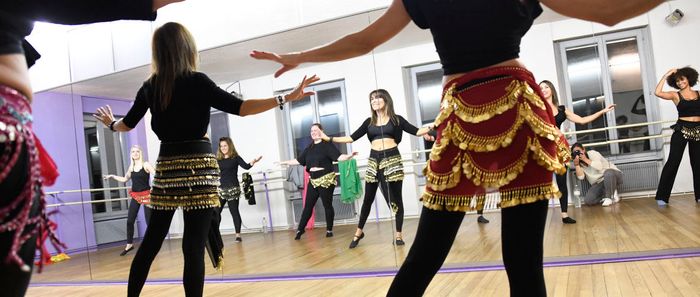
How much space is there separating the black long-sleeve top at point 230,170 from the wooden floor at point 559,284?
72 cm

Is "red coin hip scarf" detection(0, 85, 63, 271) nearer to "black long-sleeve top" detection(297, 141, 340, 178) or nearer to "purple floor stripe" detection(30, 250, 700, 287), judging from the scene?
"purple floor stripe" detection(30, 250, 700, 287)

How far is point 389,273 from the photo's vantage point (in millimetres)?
3389

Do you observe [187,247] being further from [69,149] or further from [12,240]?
[69,149]

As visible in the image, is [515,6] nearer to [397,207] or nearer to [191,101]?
[191,101]

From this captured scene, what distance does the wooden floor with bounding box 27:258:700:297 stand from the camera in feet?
7.86

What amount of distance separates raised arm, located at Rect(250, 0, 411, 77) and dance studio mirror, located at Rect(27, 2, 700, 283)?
1426 millimetres

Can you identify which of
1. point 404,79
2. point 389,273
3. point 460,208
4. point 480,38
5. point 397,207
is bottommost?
point 389,273

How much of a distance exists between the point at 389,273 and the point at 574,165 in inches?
54.6

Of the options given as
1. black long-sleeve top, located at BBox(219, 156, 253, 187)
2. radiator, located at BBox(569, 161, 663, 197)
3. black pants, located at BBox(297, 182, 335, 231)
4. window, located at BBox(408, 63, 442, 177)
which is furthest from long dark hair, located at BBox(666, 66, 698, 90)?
black long-sleeve top, located at BBox(219, 156, 253, 187)

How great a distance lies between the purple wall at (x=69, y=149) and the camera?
4.68 metres

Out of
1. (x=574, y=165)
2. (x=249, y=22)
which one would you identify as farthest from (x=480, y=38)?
(x=249, y=22)

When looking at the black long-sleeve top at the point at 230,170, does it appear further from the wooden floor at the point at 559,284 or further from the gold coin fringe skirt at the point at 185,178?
the gold coin fringe skirt at the point at 185,178

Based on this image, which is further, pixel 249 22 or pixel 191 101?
pixel 249 22

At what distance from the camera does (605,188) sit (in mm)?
3232
